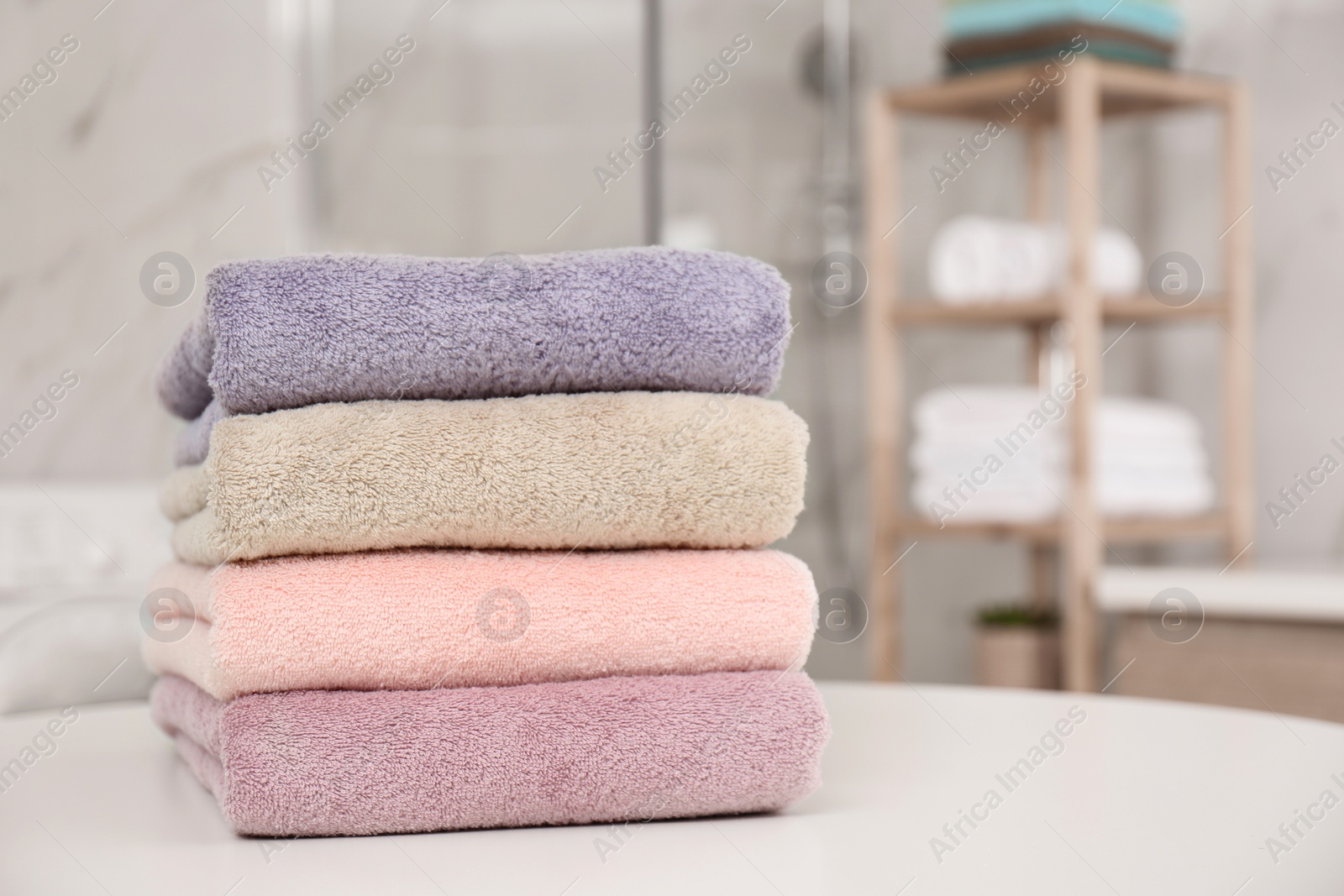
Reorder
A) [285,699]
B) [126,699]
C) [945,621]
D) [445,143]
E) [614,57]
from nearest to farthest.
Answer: [285,699] → [126,699] → [445,143] → [614,57] → [945,621]

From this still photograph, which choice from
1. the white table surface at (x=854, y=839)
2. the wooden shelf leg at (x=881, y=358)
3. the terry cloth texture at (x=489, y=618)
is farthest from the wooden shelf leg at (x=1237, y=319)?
the terry cloth texture at (x=489, y=618)

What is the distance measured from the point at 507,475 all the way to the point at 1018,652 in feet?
3.87

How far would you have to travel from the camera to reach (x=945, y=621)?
6.03 ft

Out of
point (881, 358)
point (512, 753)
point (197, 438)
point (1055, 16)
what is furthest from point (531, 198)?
point (512, 753)

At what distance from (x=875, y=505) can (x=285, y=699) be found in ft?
4.01

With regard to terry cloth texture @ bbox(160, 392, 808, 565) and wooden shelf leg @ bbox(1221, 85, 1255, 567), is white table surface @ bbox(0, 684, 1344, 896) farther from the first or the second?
wooden shelf leg @ bbox(1221, 85, 1255, 567)

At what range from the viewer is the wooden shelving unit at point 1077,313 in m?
1.41

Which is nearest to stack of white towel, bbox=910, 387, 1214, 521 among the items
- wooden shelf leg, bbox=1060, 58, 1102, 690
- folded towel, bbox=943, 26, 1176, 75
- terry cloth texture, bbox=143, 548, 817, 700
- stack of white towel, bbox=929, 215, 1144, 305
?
wooden shelf leg, bbox=1060, 58, 1102, 690

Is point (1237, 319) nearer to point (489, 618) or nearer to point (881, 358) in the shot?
point (881, 358)

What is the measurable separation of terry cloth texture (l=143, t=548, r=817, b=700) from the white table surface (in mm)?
56

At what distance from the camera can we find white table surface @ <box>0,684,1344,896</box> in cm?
37

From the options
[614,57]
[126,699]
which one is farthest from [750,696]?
[614,57]

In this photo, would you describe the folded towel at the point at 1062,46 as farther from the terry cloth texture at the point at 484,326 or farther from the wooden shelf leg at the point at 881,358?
the terry cloth texture at the point at 484,326

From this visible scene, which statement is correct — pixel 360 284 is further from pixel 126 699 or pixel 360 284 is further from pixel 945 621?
pixel 945 621
